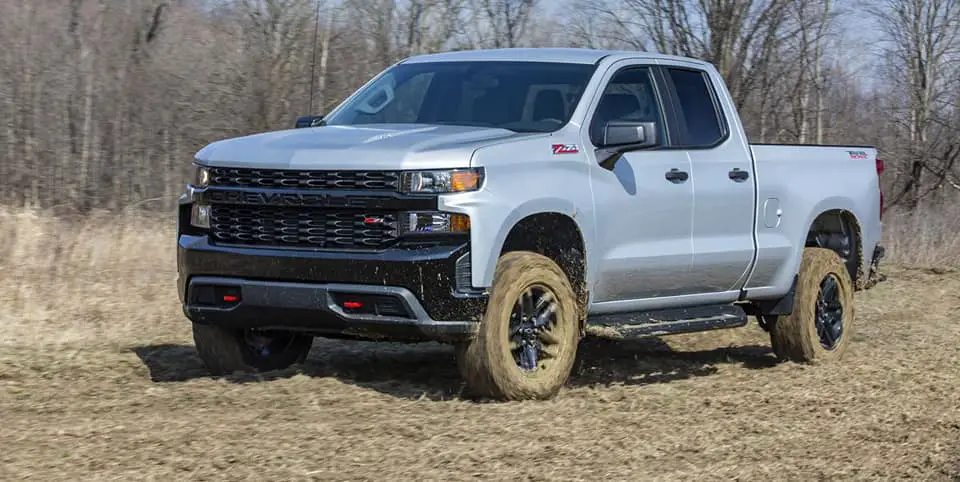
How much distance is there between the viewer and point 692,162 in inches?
319

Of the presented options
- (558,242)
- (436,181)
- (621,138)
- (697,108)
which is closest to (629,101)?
(697,108)

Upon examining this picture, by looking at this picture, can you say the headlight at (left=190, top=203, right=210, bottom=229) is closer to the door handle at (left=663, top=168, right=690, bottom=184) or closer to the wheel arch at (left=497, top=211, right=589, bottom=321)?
the wheel arch at (left=497, top=211, right=589, bottom=321)

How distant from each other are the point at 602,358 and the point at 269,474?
4538mm

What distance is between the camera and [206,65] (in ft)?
70.5

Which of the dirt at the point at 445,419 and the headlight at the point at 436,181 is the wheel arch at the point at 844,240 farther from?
the headlight at the point at 436,181

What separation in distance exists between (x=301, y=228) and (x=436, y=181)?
0.75 m

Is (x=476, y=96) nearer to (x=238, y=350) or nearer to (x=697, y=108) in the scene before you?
(x=697, y=108)

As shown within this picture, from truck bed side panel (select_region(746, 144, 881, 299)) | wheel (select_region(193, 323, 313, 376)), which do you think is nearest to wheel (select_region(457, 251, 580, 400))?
wheel (select_region(193, 323, 313, 376))

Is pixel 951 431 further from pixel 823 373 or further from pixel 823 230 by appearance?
pixel 823 230

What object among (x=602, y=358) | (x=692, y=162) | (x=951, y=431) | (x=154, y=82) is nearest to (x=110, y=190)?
(x=154, y=82)

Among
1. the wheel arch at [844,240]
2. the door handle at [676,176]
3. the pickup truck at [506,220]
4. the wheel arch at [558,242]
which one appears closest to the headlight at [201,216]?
the pickup truck at [506,220]

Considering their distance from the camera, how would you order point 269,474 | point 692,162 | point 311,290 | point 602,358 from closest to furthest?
point 269,474 < point 311,290 < point 692,162 < point 602,358

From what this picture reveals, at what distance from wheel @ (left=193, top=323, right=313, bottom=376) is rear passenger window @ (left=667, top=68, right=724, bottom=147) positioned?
8.92 feet

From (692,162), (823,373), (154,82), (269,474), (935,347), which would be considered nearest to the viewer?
(269,474)
